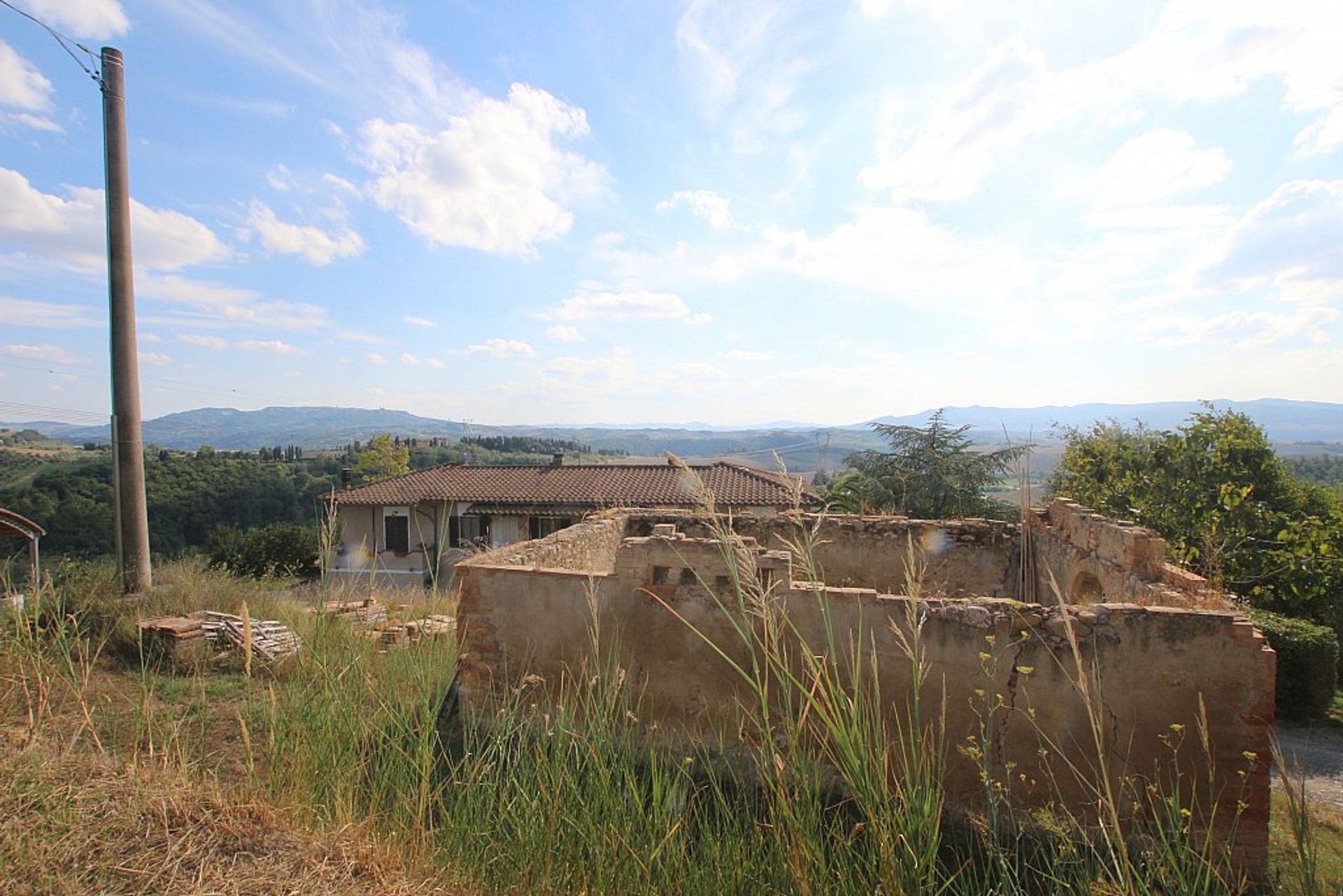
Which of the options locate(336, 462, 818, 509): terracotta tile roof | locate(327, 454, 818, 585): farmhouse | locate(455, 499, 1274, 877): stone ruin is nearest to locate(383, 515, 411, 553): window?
locate(327, 454, 818, 585): farmhouse

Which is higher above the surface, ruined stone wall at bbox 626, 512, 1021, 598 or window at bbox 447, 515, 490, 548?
ruined stone wall at bbox 626, 512, 1021, 598

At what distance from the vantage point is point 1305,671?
30.6ft

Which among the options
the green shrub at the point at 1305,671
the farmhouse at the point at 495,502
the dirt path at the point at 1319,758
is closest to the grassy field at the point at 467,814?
the dirt path at the point at 1319,758

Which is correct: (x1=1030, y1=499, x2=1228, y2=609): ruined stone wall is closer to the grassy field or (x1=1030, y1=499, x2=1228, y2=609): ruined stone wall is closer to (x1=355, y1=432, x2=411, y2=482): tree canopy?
the grassy field

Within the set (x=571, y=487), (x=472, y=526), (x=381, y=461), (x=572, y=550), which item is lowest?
(x=472, y=526)

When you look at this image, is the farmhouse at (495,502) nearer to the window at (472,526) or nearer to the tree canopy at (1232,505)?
the window at (472,526)

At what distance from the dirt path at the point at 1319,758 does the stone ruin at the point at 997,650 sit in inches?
104

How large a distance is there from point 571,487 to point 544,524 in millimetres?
1811

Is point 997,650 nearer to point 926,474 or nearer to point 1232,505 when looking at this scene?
point 1232,505

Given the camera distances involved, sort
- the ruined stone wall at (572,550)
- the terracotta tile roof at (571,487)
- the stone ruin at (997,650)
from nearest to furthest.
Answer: the stone ruin at (997,650) < the ruined stone wall at (572,550) < the terracotta tile roof at (571,487)

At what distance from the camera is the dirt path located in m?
6.95

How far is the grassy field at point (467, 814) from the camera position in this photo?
187 cm

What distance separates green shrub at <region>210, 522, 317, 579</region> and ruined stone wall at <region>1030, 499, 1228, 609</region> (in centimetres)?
2087

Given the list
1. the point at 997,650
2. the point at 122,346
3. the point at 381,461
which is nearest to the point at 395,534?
the point at 122,346
